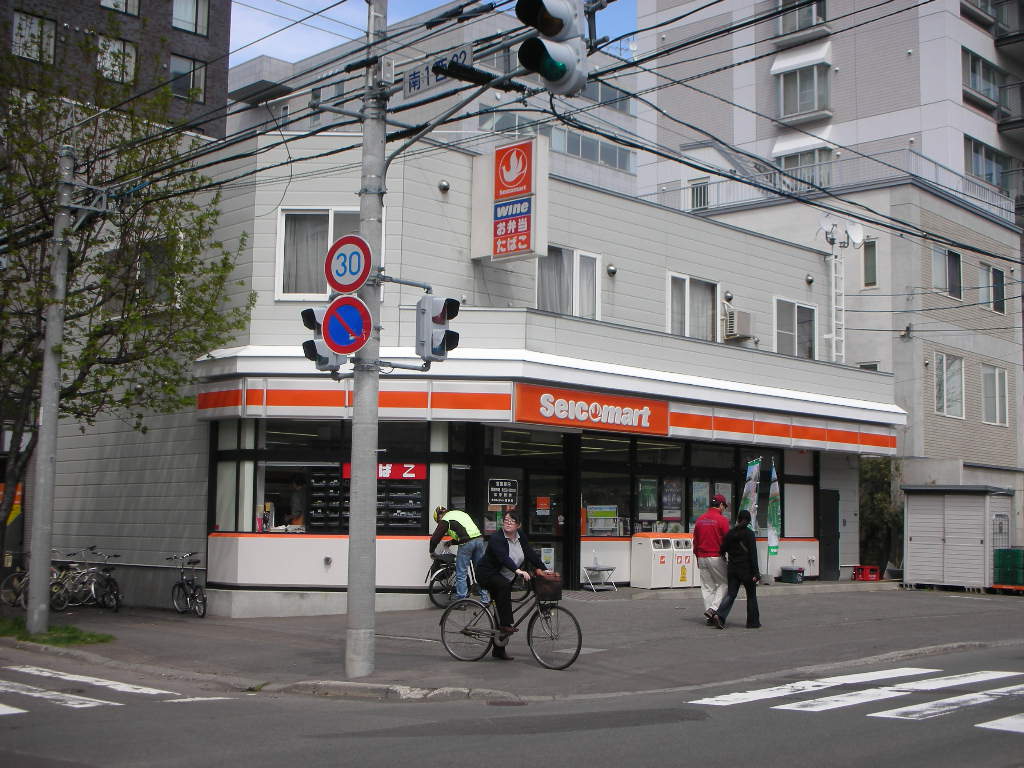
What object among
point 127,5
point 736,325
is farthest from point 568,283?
point 127,5

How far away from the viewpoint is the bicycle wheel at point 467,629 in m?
13.0

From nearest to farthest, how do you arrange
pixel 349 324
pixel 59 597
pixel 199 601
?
1. pixel 349 324
2. pixel 199 601
3. pixel 59 597

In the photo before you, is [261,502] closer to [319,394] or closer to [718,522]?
[319,394]

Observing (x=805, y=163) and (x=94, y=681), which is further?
(x=805, y=163)

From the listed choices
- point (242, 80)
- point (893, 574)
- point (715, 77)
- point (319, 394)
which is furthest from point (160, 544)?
point (242, 80)

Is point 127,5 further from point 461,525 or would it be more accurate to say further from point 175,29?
point 461,525

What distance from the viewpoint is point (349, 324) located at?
12078 millimetres

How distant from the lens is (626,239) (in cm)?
2308

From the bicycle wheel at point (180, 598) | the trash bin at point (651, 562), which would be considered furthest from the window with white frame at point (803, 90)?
the bicycle wheel at point (180, 598)

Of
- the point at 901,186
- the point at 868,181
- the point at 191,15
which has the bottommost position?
the point at 901,186

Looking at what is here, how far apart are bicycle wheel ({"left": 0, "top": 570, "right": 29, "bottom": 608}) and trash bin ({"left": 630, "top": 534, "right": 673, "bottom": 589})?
1139 cm

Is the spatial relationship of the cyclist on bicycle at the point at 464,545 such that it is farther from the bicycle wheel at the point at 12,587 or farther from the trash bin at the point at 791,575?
the trash bin at the point at 791,575

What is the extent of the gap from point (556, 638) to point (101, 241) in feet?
33.1

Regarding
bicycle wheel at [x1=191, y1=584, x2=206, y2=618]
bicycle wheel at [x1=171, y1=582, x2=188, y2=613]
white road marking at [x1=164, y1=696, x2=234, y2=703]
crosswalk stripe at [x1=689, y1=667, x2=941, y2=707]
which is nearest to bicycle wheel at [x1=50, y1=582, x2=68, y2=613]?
bicycle wheel at [x1=171, y1=582, x2=188, y2=613]
